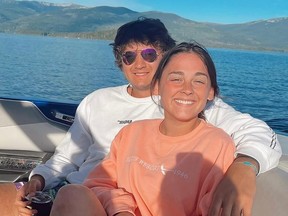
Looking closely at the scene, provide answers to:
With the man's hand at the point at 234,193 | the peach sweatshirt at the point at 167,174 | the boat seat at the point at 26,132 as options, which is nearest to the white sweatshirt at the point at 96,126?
the peach sweatshirt at the point at 167,174

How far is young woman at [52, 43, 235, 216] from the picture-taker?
150cm

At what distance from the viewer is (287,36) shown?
279 feet

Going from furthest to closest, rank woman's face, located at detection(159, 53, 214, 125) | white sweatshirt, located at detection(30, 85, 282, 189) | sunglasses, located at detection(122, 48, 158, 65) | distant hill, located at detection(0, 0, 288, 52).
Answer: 1. distant hill, located at detection(0, 0, 288, 52)
2. sunglasses, located at detection(122, 48, 158, 65)
3. white sweatshirt, located at detection(30, 85, 282, 189)
4. woman's face, located at detection(159, 53, 214, 125)

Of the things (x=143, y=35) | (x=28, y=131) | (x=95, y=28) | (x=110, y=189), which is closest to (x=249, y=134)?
(x=110, y=189)

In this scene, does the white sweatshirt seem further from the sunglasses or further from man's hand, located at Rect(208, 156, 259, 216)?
man's hand, located at Rect(208, 156, 259, 216)

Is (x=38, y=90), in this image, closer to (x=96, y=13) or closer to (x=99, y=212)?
(x=99, y=212)

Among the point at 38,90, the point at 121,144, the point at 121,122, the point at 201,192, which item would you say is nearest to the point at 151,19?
the point at 121,122

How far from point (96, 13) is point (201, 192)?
9360 cm

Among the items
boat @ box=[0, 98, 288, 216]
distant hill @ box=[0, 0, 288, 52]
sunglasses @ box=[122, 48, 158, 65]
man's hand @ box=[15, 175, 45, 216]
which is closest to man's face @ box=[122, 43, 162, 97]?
sunglasses @ box=[122, 48, 158, 65]

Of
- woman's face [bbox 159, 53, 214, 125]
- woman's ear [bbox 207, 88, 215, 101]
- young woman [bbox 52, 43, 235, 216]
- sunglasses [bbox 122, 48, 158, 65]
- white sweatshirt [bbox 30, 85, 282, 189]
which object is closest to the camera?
young woman [bbox 52, 43, 235, 216]

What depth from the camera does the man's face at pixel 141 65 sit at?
2275mm

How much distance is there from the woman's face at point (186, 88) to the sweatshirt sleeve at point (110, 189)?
12.4 inches

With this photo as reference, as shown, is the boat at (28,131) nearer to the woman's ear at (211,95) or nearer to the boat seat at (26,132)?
the boat seat at (26,132)

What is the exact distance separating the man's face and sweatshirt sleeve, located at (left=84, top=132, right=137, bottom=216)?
518 millimetres
